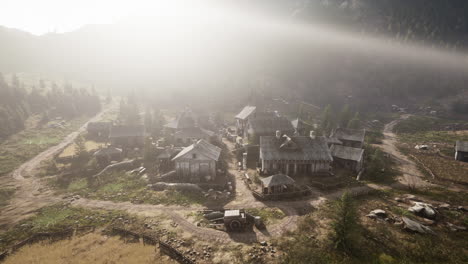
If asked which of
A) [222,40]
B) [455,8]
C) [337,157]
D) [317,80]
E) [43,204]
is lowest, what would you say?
[43,204]

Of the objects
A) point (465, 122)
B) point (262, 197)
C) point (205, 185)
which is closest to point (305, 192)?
point (262, 197)

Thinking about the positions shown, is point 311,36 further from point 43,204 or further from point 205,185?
point 43,204

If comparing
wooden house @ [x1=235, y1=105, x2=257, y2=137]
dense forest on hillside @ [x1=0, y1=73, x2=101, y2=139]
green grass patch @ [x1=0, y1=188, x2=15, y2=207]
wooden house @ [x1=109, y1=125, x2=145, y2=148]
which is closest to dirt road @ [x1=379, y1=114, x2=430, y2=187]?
wooden house @ [x1=235, y1=105, x2=257, y2=137]

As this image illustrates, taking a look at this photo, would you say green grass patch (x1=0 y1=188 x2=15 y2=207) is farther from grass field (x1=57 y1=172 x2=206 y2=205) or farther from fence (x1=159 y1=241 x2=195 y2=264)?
fence (x1=159 y1=241 x2=195 y2=264)

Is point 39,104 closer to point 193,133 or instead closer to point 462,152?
point 193,133

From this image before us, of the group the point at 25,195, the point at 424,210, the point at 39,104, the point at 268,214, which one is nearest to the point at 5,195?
the point at 25,195

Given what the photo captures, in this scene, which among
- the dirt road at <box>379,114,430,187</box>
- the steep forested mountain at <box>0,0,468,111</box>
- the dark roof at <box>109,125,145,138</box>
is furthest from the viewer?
the steep forested mountain at <box>0,0,468,111</box>

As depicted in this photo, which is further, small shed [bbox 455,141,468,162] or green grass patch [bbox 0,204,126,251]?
small shed [bbox 455,141,468,162]
